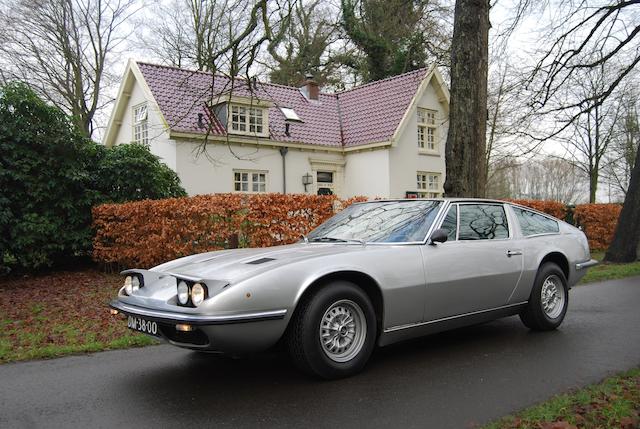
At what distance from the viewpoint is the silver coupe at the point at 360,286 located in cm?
392

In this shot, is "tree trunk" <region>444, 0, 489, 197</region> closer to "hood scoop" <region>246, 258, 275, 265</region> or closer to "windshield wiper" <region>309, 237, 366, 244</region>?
"windshield wiper" <region>309, 237, 366, 244</region>

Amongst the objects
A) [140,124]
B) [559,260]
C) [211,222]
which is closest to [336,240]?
[559,260]

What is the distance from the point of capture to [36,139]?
11219mm

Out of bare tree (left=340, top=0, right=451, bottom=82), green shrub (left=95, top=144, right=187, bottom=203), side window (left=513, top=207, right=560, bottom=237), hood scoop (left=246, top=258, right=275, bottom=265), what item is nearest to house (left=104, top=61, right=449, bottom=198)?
bare tree (left=340, top=0, right=451, bottom=82)

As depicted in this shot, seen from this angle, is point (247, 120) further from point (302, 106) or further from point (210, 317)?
point (210, 317)

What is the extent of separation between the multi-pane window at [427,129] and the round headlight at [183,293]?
19.4 meters

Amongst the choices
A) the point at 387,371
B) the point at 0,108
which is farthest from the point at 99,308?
the point at 0,108

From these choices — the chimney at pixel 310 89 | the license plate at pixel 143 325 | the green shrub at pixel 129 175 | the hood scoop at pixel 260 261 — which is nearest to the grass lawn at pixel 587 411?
the hood scoop at pixel 260 261

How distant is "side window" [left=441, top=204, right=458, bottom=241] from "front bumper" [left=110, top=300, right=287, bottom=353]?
83.2 inches

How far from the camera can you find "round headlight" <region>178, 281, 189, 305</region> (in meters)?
3.95

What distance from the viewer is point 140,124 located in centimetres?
2025

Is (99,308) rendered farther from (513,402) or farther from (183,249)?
(513,402)

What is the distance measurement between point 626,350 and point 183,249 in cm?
762

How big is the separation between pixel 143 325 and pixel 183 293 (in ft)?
1.80
